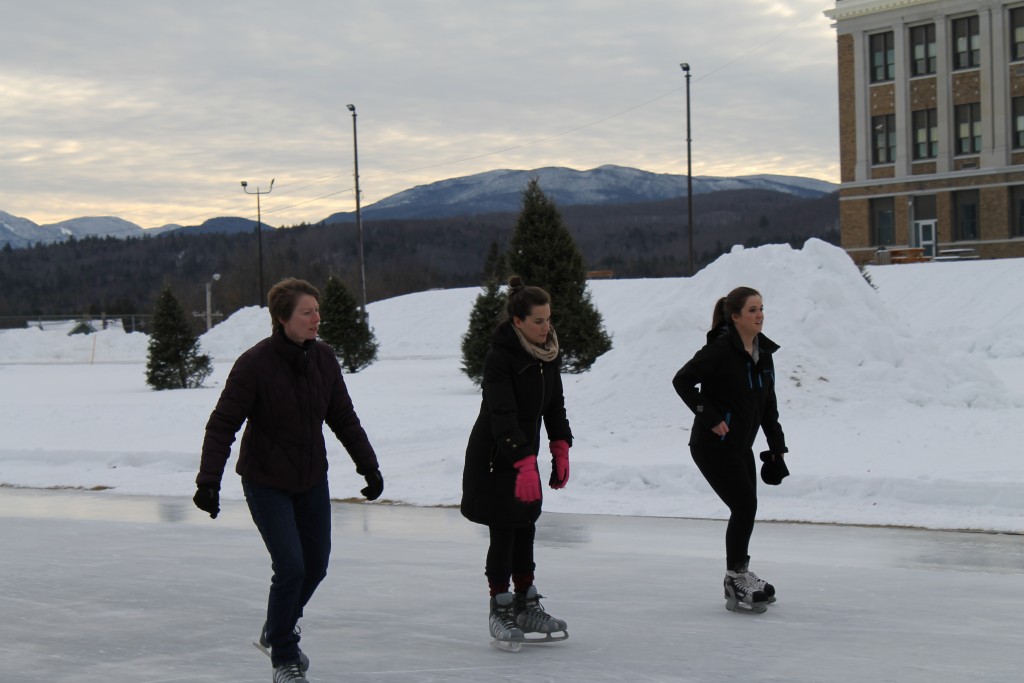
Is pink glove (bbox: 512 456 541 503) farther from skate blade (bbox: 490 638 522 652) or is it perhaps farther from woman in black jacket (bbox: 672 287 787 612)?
woman in black jacket (bbox: 672 287 787 612)

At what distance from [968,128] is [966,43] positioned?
353cm

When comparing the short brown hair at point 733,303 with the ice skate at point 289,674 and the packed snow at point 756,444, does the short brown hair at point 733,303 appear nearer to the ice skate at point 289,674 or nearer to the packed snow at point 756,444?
the ice skate at point 289,674

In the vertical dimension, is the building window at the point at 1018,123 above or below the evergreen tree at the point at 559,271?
above

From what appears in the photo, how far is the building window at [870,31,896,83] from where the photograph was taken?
55.4 metres

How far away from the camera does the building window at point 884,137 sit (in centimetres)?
5619

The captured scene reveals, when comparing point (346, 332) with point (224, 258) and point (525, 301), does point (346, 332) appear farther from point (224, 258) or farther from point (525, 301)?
point (224, 258)

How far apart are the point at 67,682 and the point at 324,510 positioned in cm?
142

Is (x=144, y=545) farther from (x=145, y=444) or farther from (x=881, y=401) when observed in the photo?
(x=881, y=401)

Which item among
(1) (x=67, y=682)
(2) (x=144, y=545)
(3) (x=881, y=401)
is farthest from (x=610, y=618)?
(3) (x=881, y=401)

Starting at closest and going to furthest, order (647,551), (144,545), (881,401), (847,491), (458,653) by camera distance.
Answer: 1. (458,653)
2. (647,551)
3. (144,545)
4. (847,491)
5. (881,401)

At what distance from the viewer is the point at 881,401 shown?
16.3 meters

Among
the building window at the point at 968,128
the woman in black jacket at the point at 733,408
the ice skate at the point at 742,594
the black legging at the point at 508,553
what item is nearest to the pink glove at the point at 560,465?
the black legging at the point at 508,553

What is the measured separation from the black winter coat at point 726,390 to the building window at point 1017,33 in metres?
50.1

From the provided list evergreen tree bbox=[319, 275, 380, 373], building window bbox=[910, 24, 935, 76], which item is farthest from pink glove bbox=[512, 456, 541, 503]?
building window bbox=[910, 24, 935, 76]
